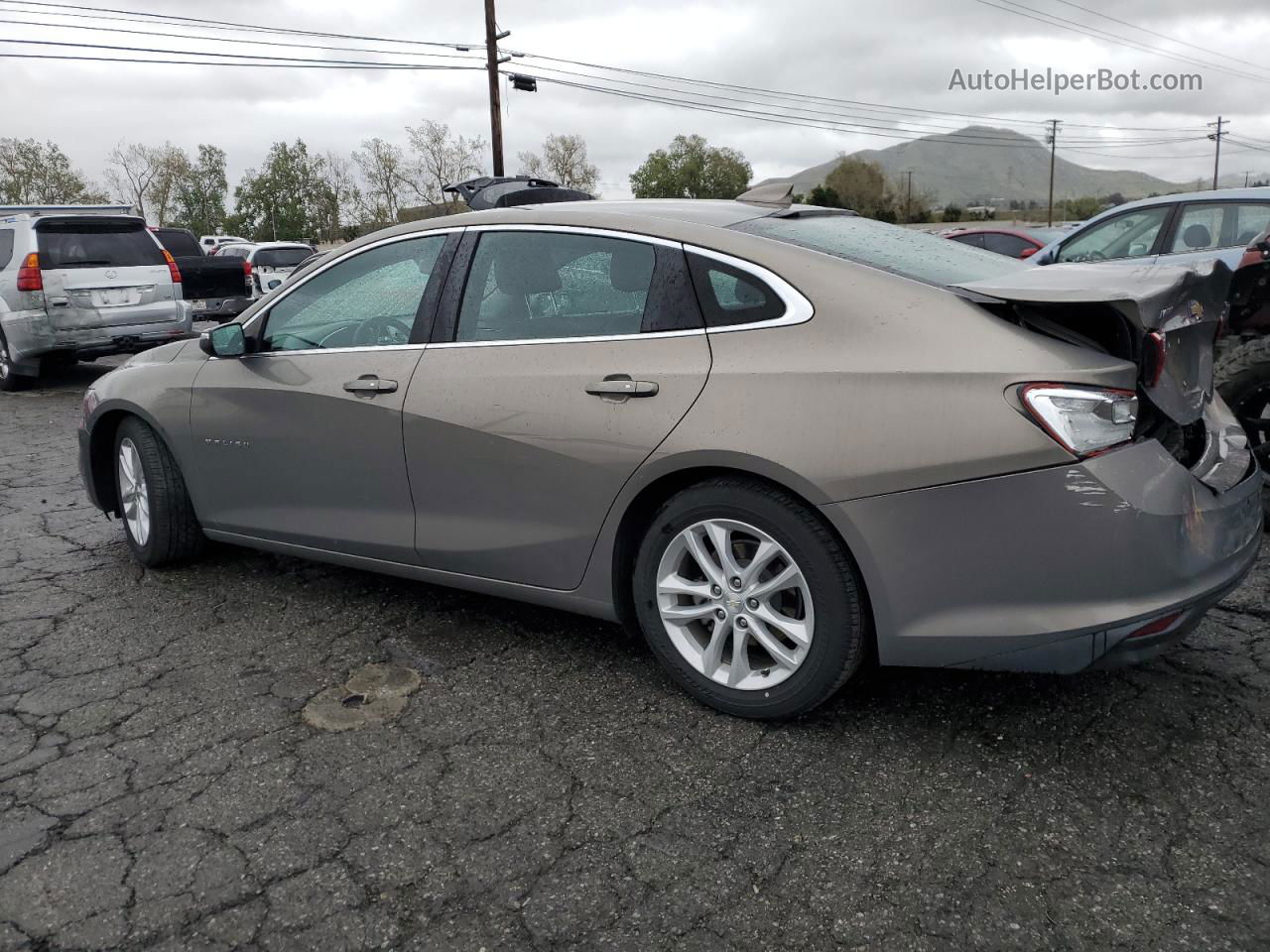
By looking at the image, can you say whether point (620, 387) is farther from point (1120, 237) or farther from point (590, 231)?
point (1120, 237)

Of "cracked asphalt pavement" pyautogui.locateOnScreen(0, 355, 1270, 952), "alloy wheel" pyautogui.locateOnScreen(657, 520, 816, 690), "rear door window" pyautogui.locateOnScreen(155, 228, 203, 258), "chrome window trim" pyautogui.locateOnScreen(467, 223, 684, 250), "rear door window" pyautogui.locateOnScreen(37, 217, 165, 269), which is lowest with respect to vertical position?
"cracked asphalt pavement" pyautogui.locateOnScreen(0, 355, 1270, 952)

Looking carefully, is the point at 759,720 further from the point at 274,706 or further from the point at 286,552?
the point at 286,552

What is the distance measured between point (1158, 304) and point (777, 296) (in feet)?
3.16

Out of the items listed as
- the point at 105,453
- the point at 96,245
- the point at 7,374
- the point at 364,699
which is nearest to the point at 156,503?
the point at 105,453

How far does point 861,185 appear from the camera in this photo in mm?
95688

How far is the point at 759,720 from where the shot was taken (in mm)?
2992

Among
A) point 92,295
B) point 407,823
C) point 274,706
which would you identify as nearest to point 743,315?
point 407,823

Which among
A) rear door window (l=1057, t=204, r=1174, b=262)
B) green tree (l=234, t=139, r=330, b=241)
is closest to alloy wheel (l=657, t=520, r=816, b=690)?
rear door window (l=1057, t=204, r=1174, b=262)

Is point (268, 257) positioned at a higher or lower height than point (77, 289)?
higher

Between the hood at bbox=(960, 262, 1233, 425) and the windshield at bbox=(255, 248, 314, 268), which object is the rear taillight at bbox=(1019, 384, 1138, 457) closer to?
the hood at bbox=(960, 262, 1233, 425)

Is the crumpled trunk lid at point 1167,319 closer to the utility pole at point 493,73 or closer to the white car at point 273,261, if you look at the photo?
the white car at point 273,261

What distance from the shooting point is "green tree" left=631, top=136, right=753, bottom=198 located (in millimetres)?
106750

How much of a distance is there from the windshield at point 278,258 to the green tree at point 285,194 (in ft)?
205

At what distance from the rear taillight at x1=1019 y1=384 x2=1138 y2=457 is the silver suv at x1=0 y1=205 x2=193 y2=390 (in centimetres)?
1067
